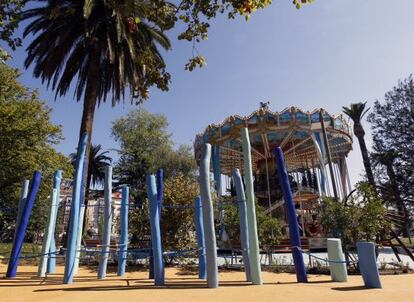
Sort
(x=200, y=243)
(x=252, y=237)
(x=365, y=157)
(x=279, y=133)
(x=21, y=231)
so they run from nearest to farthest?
(x=252, y=237) → (x=21, y=231) → (x=200, y=243) → (x=279, y=133) → (x=365, y=157)

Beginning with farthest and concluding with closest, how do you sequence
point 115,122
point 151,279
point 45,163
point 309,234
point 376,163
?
point 115,122
point 376,163
point 309,234
point 45,163
point 151,279

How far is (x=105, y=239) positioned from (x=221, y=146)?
1764 cm

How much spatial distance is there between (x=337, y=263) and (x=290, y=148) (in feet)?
68.7

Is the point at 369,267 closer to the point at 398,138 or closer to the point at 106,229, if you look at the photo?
the point at 106,229

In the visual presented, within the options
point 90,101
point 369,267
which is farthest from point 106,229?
point 369,267

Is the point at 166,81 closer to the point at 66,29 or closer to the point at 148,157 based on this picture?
the point at 66,29

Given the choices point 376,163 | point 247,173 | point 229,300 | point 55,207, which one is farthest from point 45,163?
point 376,163

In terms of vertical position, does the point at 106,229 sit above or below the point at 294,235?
above

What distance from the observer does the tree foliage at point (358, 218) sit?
37.4 feet

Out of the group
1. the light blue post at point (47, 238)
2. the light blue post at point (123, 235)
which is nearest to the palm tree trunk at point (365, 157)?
the light blue post at point (123, 235)

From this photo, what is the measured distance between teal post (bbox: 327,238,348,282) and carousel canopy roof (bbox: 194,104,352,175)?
12778 millimetres

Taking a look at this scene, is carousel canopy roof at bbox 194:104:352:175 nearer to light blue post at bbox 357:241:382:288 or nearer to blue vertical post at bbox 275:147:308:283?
blue vertical post at bbox 275:147:308:283

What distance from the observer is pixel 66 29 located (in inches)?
532

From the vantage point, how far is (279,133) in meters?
26.1
